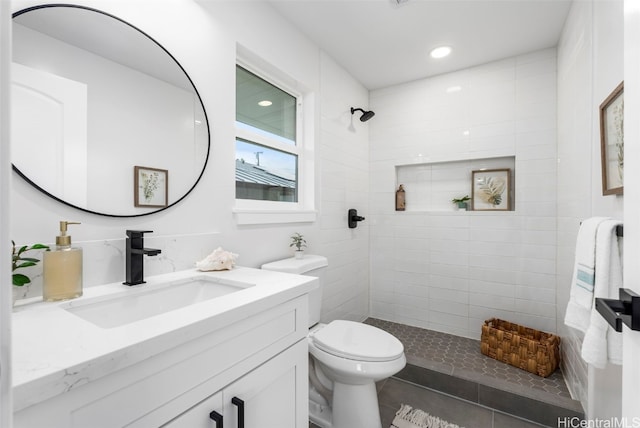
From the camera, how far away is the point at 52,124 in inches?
35.7

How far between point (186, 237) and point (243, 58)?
3.59 feet

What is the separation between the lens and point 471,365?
2.01m

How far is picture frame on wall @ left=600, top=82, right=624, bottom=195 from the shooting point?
105 centimetres

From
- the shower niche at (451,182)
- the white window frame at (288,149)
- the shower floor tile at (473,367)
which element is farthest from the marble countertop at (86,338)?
the shower niche at (451,182)

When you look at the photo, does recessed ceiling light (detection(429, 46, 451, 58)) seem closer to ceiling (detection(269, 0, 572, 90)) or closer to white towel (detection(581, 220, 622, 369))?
ceiling (detection(269, 0, 572, 90))

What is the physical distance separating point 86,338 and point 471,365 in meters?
2.21

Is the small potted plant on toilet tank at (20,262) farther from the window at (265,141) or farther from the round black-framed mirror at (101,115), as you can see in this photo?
the window at (265,141)

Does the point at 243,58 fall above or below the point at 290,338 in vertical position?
above

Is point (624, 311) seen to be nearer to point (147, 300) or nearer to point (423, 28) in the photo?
point (147, 300)

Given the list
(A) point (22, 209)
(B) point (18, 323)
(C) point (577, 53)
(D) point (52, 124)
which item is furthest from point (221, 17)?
(C) point (577, 53)

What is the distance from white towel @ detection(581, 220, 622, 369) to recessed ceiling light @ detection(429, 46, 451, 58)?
1.74m

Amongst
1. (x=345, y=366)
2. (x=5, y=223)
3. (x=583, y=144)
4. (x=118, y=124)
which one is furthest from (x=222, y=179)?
(x=583, y=144)

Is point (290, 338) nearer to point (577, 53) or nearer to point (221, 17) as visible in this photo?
point (221, 17)

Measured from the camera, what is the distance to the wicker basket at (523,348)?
1892mm
